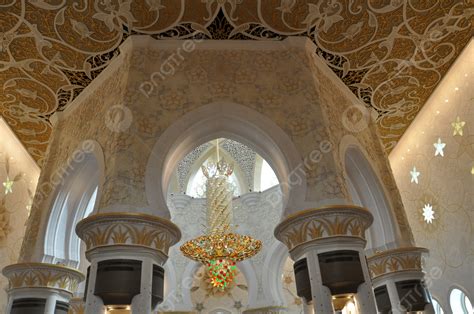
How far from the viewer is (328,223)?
4.03 metres

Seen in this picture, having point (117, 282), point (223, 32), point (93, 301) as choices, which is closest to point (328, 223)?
point (117, 282)

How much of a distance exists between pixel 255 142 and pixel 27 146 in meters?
4.38

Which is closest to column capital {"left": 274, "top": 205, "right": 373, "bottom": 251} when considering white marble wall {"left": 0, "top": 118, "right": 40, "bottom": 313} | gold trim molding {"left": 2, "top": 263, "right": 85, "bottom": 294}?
gold trim molding {"left": 2, "top": 263, "right": 85, "bottom": 294}

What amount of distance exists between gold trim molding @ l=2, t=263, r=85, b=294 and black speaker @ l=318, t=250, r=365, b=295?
3143 mm

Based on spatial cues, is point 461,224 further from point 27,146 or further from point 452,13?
point 27,146

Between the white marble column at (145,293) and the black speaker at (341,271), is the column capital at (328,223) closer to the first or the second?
the black speaker at (341,271)

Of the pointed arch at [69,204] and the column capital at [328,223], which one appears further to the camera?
the pointed arch at [69,204]

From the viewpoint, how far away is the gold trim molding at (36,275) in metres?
4.95

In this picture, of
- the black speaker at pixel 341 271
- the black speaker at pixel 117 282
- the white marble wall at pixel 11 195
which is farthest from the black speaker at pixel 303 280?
the white marble wall at pixel 11 195

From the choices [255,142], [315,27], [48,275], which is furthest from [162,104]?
[48,275]

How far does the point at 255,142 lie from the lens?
16.4 ft

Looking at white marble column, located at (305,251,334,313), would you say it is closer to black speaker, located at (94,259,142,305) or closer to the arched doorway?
black speaker, located at (94,259,142,305)

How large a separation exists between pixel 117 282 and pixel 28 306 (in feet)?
6.06

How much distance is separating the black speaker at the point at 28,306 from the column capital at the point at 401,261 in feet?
13.5
